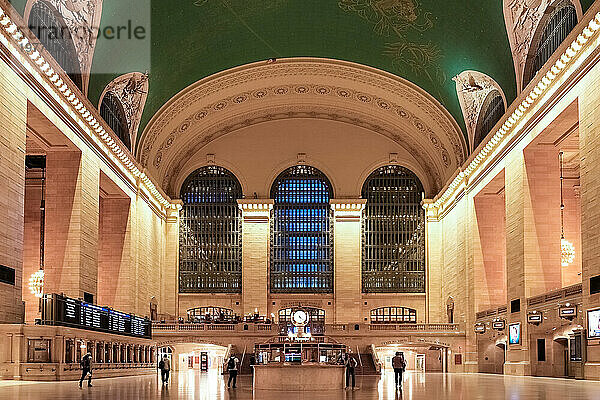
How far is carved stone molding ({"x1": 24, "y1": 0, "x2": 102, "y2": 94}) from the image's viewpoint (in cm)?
2794

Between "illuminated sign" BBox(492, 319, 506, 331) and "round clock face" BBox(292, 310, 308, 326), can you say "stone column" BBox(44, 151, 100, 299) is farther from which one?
"illuminated sign" BBox(492, 319, 506, 331)

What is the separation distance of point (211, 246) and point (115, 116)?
Answer: 1455cm

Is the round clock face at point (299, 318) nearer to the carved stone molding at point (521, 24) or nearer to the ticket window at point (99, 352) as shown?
the ticket window at point (99, 352)

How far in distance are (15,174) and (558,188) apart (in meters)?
18.1

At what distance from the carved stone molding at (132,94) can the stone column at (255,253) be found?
11.4 meters

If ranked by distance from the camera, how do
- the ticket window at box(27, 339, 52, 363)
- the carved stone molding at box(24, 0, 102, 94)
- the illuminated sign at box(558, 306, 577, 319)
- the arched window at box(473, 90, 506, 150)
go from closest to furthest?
the ticket window at box(27, 339, 52, 363)
the illuminated sign at box(558, 306, 577, 319)
the carved stone molding at box(24, 0, 102, 94)
the arched window at box(473, 90, 506, 150)

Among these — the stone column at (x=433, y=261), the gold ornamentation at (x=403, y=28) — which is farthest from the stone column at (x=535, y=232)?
the stone column at (x=433, y=261)

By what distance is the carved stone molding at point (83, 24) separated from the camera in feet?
91.7

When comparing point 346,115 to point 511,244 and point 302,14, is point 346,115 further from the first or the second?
point 511,244

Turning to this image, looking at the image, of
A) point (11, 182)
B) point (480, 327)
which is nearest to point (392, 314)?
point (480, 327)

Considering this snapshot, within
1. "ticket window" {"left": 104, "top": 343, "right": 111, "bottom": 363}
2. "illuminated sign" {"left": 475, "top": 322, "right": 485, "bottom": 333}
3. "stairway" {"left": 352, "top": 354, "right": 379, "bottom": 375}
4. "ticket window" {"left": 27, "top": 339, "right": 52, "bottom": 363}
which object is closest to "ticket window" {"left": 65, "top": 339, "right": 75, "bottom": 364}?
"ticket window" {"left": 27, "top": 339, "right": 52, "bottom": 363}

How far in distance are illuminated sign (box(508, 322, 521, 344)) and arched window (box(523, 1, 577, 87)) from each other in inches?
340

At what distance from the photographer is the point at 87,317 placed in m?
29.4

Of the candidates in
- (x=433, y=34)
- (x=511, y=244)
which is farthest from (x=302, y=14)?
(x=511, y=244)
